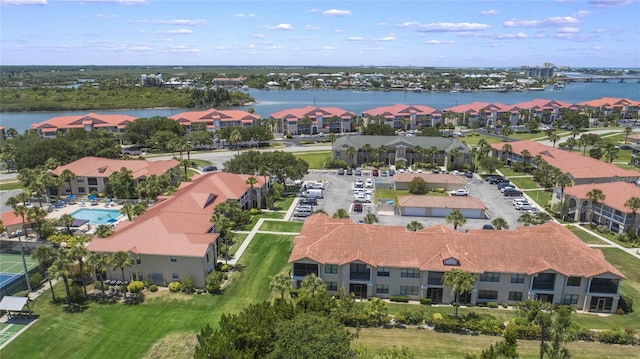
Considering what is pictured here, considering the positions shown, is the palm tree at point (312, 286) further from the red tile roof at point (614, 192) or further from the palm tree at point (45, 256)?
the red tile roof at point (614, 192)

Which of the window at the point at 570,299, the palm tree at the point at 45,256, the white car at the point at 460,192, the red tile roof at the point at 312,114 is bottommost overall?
the window at the point at 570,299

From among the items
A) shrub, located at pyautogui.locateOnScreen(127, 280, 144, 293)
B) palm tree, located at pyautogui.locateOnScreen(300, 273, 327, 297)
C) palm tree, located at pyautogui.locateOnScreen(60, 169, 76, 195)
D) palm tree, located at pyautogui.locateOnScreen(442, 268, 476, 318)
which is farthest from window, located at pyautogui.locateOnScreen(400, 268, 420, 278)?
palm tree, located at pyautogui.locateOnScreen(60, 169, 76, 195)

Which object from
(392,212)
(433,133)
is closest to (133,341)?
(392,212)

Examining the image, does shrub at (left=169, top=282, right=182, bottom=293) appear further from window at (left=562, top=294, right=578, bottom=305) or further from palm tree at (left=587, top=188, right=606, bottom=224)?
palm tree at (left=587, top=188, right=606, bottom=224)

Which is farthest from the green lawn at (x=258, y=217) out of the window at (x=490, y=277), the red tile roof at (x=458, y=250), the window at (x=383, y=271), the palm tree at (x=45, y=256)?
the window at (x=490, y=277)

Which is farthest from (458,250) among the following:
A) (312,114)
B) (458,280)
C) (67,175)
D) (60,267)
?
(312,114)

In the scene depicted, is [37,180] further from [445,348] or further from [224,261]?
[445,348]
